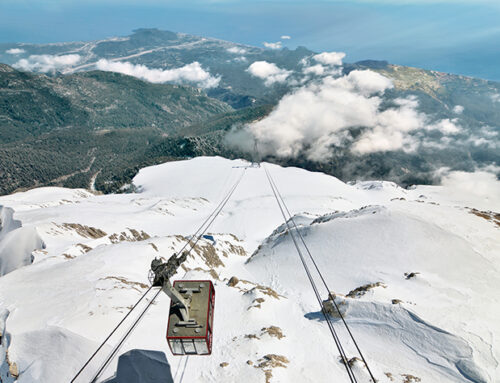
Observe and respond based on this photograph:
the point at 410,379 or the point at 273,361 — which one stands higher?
the point at 273,361

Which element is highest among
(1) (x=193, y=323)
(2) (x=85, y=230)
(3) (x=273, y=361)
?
(1) (x=193, y=323)

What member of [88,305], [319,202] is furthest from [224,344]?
[319,202]

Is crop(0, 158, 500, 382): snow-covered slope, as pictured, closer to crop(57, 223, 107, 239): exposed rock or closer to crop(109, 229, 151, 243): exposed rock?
crop(57, 223, 107, 239): exposed rock

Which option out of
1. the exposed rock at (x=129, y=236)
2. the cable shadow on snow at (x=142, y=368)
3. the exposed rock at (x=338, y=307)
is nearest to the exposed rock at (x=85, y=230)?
the exposed rock at (x=129, y=236)

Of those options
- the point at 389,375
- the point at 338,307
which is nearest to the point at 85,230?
the point at 338,307

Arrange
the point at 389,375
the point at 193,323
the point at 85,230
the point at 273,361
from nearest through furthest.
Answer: the point at 193,323
the point at 389,375
the point at 273,361
the point at 85,230

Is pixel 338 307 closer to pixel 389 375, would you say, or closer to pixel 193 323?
pixel 389 375

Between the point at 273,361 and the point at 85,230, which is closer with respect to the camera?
the point at 273,361
